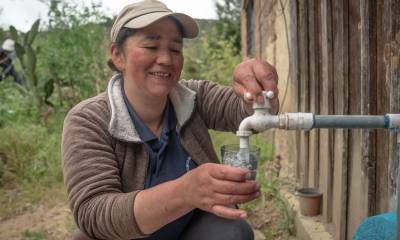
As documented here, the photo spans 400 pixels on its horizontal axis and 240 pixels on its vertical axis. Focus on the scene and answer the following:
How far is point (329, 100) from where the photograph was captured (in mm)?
2730

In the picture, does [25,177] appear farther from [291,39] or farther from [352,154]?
[352,154]

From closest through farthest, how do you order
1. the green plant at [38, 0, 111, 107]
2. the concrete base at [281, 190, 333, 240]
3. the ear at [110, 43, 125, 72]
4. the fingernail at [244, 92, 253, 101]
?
the fingernail at [244, 92, 253, 101], the ear at [110, 43, 125, 72], the concrete base at [281, 190, 333, 240], the green plant at [38, 0, 111, 107]

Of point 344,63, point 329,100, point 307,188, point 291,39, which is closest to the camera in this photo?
point 344,63

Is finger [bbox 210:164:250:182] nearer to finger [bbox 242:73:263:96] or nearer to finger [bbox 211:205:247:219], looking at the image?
finger [bbox 211:205:247:219]

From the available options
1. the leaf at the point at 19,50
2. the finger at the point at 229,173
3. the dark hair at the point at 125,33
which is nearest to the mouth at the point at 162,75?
the dark hair at the point at 125,33

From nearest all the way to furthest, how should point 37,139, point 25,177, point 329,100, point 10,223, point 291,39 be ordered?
point 329,100
point 291,39
point 10,223
point 25,177
point 37,139

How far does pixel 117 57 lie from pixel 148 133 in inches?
14.3

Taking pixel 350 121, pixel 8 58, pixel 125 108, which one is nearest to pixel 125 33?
pixel 125 108

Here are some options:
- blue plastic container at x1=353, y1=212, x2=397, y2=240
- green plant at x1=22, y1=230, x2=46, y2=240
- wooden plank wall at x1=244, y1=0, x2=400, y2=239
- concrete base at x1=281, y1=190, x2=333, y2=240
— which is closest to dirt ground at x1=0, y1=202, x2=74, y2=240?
green plant at x1=22, y1=230, x2=46, y2=240

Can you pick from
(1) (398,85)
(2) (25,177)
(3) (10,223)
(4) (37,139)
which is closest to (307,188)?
(1) (398,85)

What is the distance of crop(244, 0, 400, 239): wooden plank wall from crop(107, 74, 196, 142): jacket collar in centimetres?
84

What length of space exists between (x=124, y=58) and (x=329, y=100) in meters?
1.36

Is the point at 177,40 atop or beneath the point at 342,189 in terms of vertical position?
atop

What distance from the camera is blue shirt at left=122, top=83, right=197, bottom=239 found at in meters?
1.94
